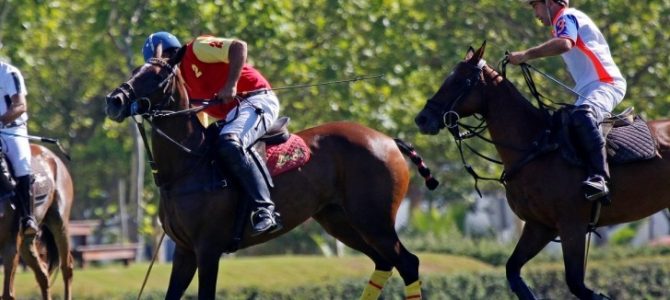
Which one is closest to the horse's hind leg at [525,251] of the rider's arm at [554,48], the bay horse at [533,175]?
the bay horse at [533,175]

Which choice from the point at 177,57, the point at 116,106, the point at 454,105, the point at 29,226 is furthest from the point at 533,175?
the point at 29,226

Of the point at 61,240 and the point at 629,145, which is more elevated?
the point at 629,145

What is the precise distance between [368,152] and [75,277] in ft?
20.9

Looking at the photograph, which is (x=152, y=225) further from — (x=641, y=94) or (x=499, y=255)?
(x=641, y=94)

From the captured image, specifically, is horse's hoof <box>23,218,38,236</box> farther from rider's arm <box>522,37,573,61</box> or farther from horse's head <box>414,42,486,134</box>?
rider's arm <box>522,37,573,61</box>

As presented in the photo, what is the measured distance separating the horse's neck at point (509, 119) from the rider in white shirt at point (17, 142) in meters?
4.84

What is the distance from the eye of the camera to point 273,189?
40.2 ft

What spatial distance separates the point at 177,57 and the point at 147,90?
459 millimetres

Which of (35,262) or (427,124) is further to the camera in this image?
(35,262)

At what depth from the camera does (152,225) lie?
28.5 m

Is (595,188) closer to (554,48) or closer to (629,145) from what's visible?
(629,145)

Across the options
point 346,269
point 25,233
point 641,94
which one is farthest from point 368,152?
point 641,94

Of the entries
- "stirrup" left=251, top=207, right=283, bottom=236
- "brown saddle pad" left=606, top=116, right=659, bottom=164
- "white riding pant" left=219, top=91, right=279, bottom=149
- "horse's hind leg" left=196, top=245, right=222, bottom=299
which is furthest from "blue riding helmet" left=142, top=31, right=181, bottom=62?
"brown saddle pad" left=606, top=116, right=659, bottom=164

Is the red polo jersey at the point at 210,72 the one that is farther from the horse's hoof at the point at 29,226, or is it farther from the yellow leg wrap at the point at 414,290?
the horse's hoof at the point at 29,226
